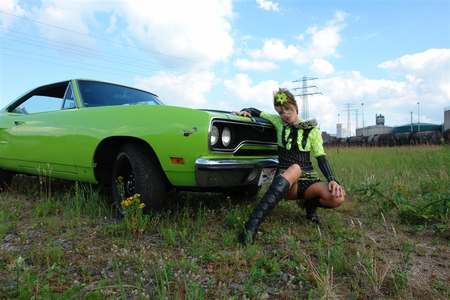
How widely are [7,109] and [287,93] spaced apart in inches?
152

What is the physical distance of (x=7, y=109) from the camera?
14.2ft

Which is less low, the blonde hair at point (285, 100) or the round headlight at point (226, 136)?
the blonde hair at point (285, 100)

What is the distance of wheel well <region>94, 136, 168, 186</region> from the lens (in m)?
2.89

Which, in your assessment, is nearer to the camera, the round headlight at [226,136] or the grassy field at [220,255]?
the grassy field at [220,255]

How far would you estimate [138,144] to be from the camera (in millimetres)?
2691

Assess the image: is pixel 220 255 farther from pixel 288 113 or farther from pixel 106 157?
pixel 106 157

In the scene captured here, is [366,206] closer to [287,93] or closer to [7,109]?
[287,93]

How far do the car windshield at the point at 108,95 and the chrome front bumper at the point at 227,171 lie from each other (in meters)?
1.59

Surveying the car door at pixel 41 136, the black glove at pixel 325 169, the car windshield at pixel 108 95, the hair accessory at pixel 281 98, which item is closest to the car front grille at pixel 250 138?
the hair accessory at pixel 281 98

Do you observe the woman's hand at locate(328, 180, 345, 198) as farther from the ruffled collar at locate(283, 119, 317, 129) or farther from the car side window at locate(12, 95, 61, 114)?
the car side window at locate(12, 95, 61, 114)

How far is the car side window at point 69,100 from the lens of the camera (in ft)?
11.1

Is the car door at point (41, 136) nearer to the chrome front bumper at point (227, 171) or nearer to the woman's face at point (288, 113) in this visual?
the chrome front bumper at point (227, 171)

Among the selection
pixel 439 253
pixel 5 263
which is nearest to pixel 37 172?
pixel 5 263

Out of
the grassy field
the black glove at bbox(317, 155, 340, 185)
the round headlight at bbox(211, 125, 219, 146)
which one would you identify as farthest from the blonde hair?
the grassy field
